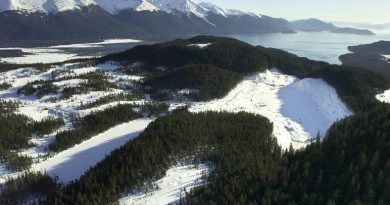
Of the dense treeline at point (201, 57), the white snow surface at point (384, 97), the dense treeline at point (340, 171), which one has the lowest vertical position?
the white snow surface at point (384, 97)

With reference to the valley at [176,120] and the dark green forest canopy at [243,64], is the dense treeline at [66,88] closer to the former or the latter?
the valley at [176,120]

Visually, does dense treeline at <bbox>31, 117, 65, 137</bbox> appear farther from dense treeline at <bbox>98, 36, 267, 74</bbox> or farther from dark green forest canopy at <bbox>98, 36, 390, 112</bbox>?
dense treeline at <bbox>98, 36, 267, 74</bbox>

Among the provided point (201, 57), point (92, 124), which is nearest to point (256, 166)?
point (92, 124)

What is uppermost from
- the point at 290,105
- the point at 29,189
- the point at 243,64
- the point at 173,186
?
the point at 243,64

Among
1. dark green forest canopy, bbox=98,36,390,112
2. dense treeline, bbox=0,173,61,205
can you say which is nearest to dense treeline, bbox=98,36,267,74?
dark green forest canopy, bbox=98,36,390,112

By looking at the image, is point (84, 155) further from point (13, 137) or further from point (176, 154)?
point (176, 154)

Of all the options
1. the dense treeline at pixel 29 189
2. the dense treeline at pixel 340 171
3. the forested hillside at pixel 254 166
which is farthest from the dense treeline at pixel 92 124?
the dense treeline at pixel 340 171
